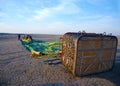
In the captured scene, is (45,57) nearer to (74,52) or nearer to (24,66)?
(24,66)

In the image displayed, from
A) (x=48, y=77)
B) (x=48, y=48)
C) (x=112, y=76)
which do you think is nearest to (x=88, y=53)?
(x=112, y=76)

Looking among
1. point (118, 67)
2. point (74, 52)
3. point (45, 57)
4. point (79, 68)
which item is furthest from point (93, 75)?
point (45, 57)

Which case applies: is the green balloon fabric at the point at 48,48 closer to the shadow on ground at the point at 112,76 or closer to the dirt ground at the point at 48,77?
the dirt ground at the point at 48,77

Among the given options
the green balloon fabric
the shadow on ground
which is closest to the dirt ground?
the shadow on ground

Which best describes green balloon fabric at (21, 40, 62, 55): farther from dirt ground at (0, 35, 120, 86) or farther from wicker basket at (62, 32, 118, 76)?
wicker basket at (62, 32, 118, 76)

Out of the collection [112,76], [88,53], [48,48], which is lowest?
[112,76]

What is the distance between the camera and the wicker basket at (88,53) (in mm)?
11469

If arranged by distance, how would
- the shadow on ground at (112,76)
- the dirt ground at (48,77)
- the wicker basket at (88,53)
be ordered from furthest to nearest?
1. the wicker basket at (88,53)
2. the shadow on ground at (112,76)
3. the dirt ground at (48,77)

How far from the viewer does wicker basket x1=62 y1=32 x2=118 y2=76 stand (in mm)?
11469

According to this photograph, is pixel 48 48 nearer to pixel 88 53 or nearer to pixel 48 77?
pixel 48 77

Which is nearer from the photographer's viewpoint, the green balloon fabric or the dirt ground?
the dirt ground

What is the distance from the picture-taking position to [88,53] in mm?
11883

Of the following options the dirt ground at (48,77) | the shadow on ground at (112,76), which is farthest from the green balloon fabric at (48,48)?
the shadow on ground at (112,76)

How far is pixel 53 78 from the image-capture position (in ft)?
37.6
